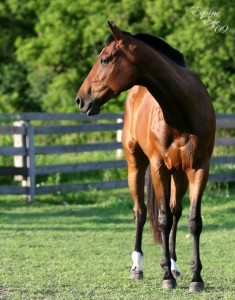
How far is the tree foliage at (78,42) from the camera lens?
2447cm

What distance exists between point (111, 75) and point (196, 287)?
1732 millimetres

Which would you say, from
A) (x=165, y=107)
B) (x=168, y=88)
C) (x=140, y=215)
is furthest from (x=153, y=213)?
(x=168, y=88)

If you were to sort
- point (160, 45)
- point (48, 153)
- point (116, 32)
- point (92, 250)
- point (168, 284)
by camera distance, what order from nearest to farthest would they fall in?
point (116, 32) < point (168, 284) < point (160, 45) < point (92, 250) < point (48, 153)

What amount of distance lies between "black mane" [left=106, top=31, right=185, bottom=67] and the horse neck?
0.49ft

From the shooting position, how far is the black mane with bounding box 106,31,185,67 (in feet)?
21.9

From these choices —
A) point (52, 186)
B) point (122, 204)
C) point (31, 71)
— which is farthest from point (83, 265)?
point (31, 71)

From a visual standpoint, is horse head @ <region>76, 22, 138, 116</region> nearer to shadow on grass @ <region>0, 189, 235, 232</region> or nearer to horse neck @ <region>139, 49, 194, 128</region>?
horse neck @ <region>139, 49, 194, 128</region>

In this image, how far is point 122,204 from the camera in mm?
13961

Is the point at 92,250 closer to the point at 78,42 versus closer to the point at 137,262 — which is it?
the point at 137,262

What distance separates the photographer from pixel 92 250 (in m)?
9.21

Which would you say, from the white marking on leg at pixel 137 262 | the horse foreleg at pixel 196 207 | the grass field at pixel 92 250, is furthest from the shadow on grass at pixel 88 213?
the horse foreleg at pixel 196 207

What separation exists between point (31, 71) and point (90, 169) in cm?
1696

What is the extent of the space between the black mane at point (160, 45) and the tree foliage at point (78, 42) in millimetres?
14300

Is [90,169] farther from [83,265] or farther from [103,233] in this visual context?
[83,265]
